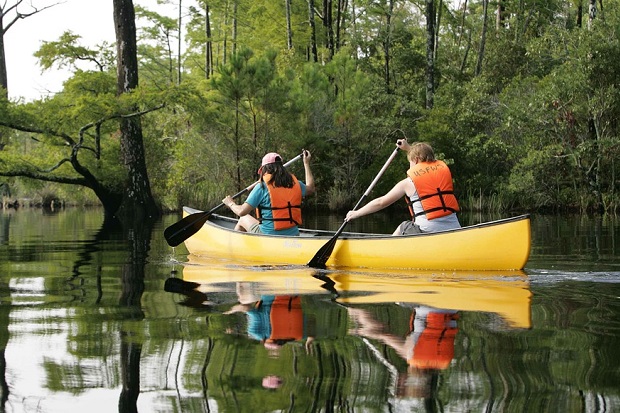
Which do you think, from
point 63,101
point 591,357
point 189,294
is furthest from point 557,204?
point 591,357

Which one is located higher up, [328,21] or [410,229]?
[328,21]

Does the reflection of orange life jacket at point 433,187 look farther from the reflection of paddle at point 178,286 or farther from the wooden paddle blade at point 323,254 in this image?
the reflection of paddle at point 178,286

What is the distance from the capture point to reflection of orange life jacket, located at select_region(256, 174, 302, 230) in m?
9.29

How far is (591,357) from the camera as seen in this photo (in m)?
3.86

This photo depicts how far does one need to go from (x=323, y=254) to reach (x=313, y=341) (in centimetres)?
436

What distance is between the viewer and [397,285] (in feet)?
23.0

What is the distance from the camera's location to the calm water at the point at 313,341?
3.20 meters

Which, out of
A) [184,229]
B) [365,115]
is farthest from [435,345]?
[365,115]

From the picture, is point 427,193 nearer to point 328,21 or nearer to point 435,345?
point 435,345

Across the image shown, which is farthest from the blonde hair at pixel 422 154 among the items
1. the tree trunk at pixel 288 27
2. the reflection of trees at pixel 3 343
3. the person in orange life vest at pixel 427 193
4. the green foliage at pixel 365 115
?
the tree trunk at pixel 288 27

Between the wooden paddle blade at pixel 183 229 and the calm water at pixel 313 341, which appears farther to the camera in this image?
the wooden paddle blade at pixel 183 229

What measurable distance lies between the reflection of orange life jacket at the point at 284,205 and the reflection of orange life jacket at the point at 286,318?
310cm

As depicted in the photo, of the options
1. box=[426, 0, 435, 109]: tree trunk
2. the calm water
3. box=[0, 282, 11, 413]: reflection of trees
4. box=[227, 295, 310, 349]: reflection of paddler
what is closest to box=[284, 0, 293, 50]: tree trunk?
box=[426, 0, 435, 109]: tree trunk

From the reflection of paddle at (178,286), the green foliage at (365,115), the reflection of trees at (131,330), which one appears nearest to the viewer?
the reflection of trees at (131,330)
